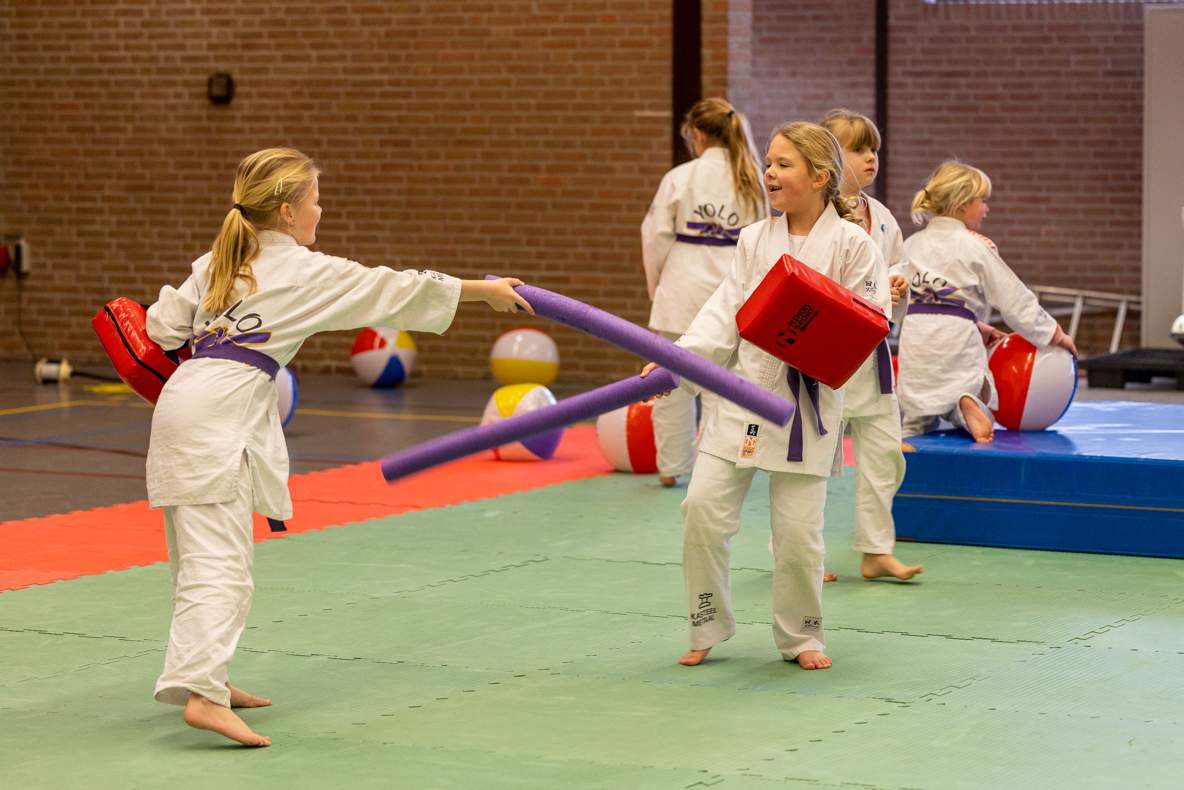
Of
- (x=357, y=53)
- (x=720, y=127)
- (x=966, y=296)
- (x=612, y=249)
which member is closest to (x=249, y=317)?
(x=966, y=296)

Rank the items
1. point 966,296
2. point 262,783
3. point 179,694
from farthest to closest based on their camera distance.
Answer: point 966,296 → point 179,694 → point 262,783

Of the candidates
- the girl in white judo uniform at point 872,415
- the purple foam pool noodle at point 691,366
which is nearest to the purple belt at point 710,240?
the girl in white judo uniform at point 872,415

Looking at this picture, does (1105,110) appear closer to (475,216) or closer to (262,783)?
(475,216)

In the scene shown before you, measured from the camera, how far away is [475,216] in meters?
11.9

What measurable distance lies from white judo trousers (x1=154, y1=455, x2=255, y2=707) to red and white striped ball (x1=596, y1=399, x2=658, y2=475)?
4001mm

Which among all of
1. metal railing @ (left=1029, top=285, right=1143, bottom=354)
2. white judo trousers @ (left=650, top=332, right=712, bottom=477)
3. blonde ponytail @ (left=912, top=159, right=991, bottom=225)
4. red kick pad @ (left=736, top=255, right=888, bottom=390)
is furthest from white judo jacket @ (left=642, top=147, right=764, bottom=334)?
metal railing @ (left=1029, top=285, right=1143, bottom=354)

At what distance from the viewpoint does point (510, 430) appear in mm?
3225

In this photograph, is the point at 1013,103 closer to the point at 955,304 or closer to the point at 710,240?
the point at 710,240

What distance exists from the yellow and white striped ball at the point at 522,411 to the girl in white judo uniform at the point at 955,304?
7.70 ft

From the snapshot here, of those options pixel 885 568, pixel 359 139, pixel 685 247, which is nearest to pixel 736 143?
pixel 685 247

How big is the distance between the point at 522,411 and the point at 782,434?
416 centimetres

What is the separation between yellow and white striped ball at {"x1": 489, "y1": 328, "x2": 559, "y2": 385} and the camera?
10891 millimetres

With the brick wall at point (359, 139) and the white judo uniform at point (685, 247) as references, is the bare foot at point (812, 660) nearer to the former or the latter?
the white judo uniform at point (685, 247)

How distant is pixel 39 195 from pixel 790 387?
10.3m
